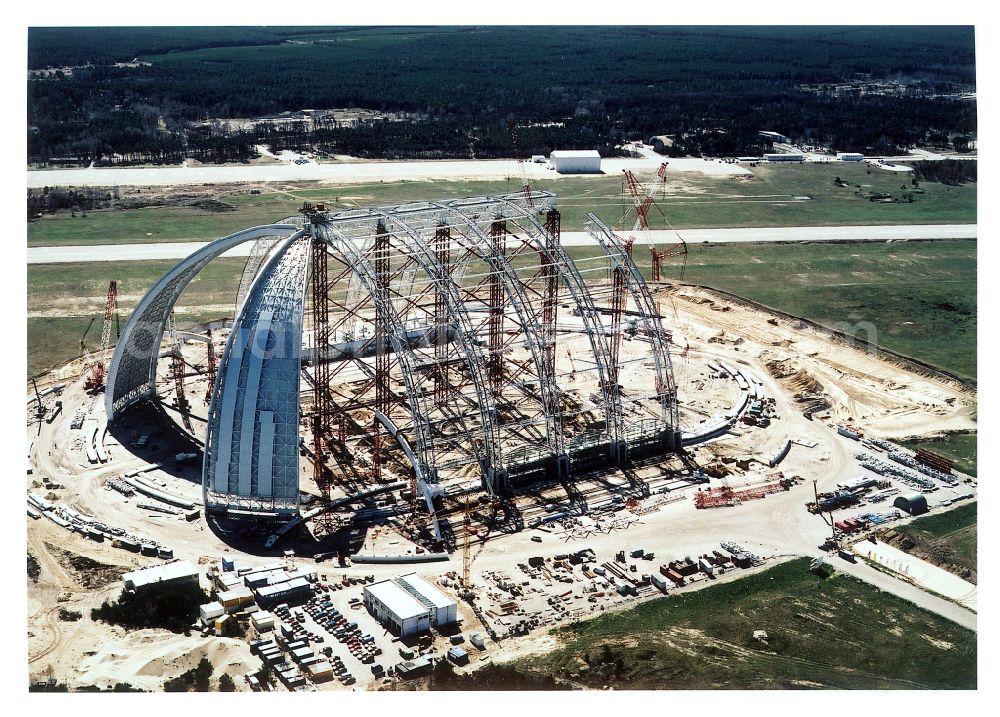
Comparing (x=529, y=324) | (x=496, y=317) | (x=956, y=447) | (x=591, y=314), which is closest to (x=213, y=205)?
(x=496, y=317)

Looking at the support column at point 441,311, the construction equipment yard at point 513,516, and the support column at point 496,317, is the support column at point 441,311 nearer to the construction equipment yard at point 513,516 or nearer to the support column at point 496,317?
the support column at point 496,317

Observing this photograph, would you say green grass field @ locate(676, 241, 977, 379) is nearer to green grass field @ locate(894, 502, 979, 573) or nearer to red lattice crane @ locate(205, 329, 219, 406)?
green grass field @ locate(894, 502, 979, 573)

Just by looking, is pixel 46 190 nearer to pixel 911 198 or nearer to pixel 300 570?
pixel 300 570

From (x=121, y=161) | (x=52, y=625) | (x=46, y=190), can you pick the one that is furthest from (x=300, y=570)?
(x=121, y=161)

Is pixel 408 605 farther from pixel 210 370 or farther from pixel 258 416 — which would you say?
pixel 210 370

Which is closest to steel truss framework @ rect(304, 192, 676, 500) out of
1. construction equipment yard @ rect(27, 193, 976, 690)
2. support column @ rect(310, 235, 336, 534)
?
support column @ rect(310, 235, 336, 534)
